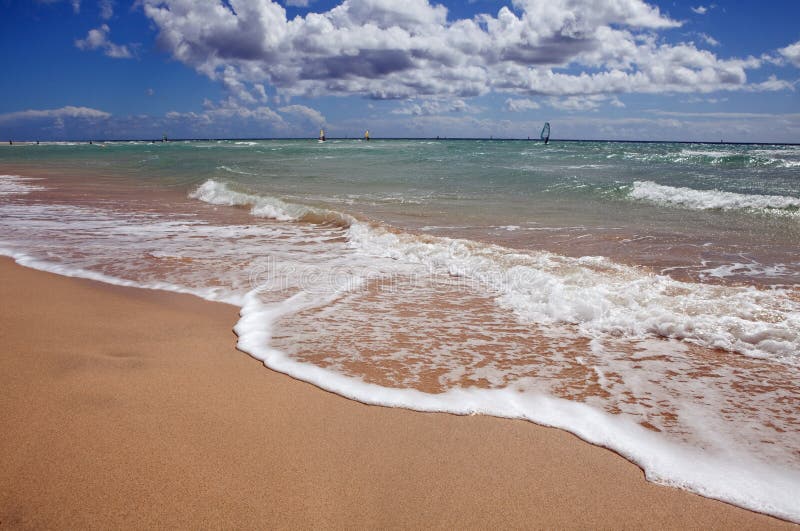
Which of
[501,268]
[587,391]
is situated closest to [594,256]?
[501,268]

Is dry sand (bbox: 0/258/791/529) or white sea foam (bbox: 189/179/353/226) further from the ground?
white sea foam (bbox: 189/179/353/226)

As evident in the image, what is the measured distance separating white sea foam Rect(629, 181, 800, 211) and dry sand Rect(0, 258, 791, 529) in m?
12.9

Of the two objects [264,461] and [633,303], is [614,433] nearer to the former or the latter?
[264,461]

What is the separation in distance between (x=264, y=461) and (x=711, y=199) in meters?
14.6

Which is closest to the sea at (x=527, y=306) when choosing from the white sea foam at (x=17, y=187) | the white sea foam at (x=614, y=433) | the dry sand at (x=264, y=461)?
the white sea foam at (x=614, y=433)

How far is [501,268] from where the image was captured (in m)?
6.02

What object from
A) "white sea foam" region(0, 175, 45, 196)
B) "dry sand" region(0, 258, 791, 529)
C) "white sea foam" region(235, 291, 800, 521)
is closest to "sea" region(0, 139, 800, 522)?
"white sea foam" region(235, 291, 800, 521)

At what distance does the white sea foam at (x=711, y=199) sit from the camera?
12359 millimetres

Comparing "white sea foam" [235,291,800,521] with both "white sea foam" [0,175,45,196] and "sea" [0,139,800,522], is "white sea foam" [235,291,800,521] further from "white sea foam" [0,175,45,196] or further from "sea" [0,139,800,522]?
"white sea foam" [0,175,45,196]

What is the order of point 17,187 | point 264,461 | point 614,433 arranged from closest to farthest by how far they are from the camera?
1. point 264,461
2. point 614,433
3. point 17,187

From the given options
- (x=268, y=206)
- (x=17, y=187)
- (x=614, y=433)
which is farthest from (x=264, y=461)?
(x=17, y=187)

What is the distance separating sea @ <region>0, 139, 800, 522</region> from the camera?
2.76m

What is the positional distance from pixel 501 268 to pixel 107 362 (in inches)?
168

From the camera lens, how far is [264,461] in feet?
7.48
